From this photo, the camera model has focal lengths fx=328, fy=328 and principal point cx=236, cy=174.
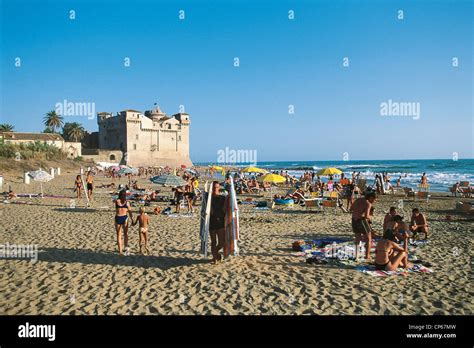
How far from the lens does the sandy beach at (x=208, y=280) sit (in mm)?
4500

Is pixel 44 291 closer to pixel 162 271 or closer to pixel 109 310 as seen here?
pixel 109 310

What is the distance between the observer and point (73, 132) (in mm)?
64438

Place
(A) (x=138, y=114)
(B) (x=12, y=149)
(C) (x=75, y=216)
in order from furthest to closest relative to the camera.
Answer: (A) (x=138, y=114), (B) (x=12, y=149), (C) (x=75, y=216)

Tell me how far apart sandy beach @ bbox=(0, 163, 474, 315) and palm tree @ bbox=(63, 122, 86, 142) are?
61440 mm

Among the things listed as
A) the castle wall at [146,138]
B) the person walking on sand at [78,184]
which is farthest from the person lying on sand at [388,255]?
the castle wall at [146,138]

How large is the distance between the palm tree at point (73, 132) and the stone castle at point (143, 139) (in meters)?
3.28

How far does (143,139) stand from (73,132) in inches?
632

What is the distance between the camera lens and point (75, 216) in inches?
462

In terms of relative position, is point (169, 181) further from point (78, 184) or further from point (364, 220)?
point (364, 220)

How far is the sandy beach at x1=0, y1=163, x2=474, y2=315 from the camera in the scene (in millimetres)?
4500
